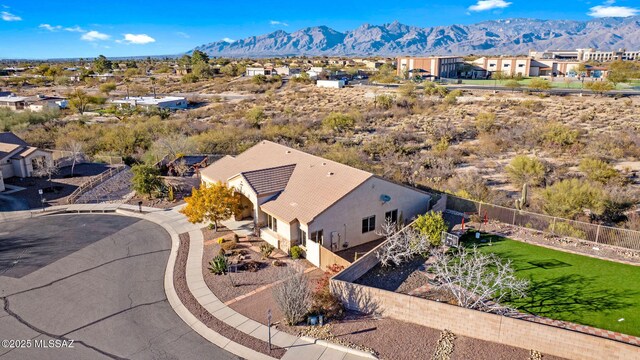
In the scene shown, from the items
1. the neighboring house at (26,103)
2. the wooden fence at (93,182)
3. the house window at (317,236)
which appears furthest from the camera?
the neighboring house at (26,103)

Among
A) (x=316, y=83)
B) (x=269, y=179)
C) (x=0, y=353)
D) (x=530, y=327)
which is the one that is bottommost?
(x=0, y=353)

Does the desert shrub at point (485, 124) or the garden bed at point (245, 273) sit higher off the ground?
the desert shrub at point (485, 124)

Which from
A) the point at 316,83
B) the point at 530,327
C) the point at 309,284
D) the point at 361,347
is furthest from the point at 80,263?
the point at 316,83

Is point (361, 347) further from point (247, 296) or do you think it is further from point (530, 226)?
point (530, 226)

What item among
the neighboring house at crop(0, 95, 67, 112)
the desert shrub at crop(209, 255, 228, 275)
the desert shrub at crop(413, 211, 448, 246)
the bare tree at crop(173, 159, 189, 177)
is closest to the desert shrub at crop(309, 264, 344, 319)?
the desert shrub at crop(209, 255, 228, 275)

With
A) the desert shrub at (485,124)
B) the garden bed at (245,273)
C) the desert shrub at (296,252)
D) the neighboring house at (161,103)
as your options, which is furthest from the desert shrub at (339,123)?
the neighboring house at (161,103)

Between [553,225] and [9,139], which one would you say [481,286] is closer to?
[553,225]

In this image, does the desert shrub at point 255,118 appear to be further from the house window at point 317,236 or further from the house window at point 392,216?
the house window at point 317,236
